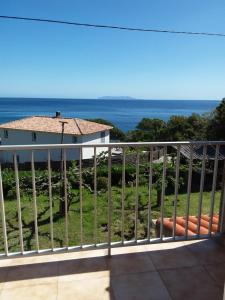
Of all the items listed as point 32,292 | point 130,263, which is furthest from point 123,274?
point 32,292

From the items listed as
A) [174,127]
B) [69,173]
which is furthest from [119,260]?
[174,127]

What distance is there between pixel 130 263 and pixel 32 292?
81 cm

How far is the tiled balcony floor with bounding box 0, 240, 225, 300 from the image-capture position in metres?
2.01

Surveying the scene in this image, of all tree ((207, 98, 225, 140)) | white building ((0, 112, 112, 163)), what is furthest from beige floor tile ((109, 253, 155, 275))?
white building ((0, 112, 112, 163))

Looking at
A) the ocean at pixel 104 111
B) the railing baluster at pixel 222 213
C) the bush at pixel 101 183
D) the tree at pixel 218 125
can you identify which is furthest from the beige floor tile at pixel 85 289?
the ocean at pixel 104 111

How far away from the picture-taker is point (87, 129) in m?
27.6

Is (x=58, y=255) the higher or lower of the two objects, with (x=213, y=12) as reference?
lower

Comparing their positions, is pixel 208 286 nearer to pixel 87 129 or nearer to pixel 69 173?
pixel 69 173

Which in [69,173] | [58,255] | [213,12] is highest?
[213,12]

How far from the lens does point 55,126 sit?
28.2m

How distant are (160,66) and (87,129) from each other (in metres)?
12.6

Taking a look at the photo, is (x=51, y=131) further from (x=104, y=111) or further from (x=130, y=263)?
(x=104, y=111)

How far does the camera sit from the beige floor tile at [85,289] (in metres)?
1.97

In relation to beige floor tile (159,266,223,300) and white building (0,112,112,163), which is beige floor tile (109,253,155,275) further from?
white building (0,112,112,163)
